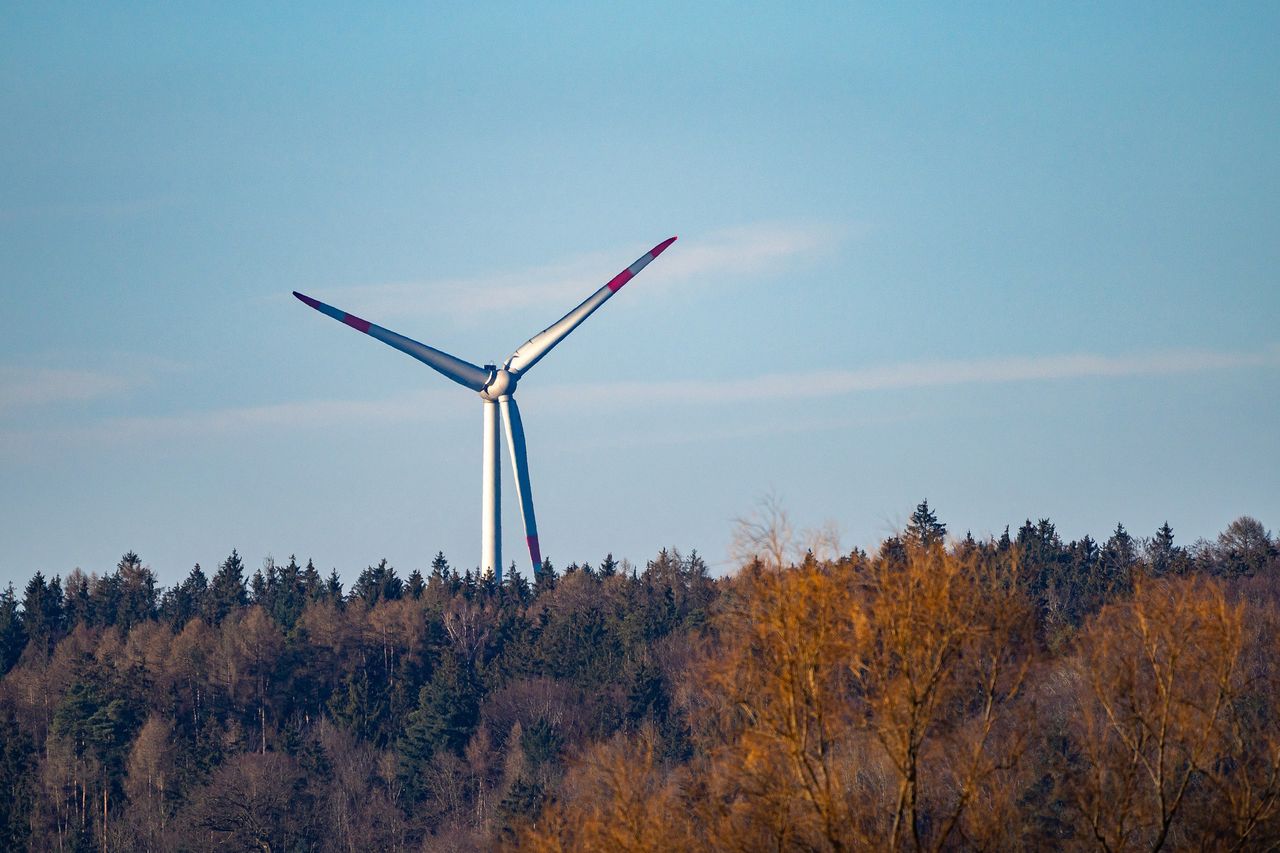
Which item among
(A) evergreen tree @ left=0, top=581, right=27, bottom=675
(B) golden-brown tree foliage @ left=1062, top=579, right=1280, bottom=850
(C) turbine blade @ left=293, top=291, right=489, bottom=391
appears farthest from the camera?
(A) evergreen tree @ left=0, top=581, right=27, bottom=675

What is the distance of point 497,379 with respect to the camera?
95.3m

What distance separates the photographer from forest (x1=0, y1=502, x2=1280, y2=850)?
27.2m

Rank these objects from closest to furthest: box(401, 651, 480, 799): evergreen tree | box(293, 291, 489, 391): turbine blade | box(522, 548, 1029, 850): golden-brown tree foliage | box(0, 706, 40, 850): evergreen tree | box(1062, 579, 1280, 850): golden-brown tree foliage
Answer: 1. box(522, 548, 1029, 850): golden-brown tree foliage
2. box(1062, 579, 1280, 850): golden-brown tree foliage
3. box(293, 291, 489, 391): turbine blade
4. box(0, 706, 40, 850): evergreen tree
5. box(401, 651, 480, 799): evergreen tree

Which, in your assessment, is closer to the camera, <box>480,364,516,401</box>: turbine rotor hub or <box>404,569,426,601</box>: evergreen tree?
<box>480,364,516,401</box>: turbine rotor hub

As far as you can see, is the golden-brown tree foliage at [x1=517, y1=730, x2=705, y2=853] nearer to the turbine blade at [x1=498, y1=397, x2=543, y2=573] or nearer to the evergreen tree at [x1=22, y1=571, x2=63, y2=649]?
the turbine blade at [x1=498, y1=397, x2=543, y2=573]

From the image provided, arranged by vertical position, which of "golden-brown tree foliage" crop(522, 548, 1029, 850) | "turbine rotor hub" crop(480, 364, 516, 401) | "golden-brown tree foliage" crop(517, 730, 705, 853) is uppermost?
"turbine rotor hub" crop(480, 364, 516, 401)

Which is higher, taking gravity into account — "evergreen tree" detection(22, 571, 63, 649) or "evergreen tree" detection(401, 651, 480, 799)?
"evergreen tree" detection(22, 571, 63, 649)

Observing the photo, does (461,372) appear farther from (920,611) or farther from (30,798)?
(920,611)

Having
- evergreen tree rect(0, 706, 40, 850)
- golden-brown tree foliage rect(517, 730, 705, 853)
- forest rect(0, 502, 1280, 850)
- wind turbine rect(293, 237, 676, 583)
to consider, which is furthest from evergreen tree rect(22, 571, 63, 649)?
golden-brown tree foliage rect(517, 730, 705, 853)

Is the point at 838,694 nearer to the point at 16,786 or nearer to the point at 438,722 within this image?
the point at 16,786

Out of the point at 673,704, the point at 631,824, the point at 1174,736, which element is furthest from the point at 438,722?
the point at 1174,736

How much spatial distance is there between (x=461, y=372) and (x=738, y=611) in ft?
221

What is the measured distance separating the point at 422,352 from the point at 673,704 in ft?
108

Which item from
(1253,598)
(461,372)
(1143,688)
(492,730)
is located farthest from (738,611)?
(492,730)
